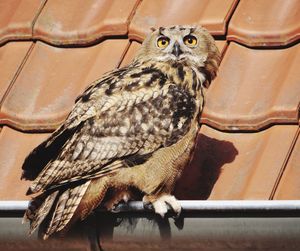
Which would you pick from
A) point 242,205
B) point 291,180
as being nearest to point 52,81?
point 291,180

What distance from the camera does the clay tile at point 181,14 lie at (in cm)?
382

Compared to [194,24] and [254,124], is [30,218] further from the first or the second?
[194,24]

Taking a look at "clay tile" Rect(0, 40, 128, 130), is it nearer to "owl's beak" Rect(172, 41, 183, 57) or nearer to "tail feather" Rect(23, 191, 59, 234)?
"owl's beak" Rect(172, 41, 183, 57)

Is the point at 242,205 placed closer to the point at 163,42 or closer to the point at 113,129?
the point at 113,129

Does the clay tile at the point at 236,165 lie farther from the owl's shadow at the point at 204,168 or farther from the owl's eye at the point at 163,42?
the owl's eye at the point at 163,42

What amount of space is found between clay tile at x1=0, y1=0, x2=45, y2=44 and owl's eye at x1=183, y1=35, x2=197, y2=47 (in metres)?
0.61

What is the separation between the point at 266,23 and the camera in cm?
377

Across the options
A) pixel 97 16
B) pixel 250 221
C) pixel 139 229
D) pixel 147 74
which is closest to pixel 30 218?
pixel 139 229

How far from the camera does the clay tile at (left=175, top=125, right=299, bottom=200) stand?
10.8 ft

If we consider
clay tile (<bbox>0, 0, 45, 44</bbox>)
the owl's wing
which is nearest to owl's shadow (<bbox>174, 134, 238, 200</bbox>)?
the owl's wing

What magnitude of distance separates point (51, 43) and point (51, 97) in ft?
0.92

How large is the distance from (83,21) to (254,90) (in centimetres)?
79

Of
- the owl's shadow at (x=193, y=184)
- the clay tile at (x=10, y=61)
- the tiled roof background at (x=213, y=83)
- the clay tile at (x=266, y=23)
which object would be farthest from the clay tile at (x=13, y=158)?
the clay tile at (x=266, y=23)

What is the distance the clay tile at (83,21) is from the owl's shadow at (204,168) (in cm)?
59
